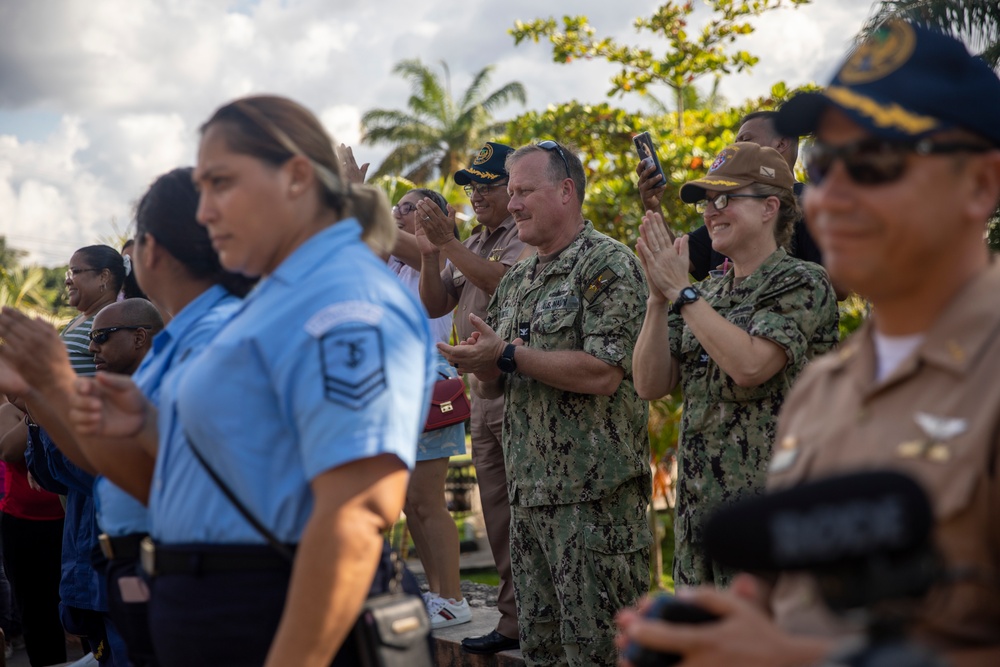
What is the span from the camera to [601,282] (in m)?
4.42

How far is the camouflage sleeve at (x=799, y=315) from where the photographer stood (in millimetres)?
3523

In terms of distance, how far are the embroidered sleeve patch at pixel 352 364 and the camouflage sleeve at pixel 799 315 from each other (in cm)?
182


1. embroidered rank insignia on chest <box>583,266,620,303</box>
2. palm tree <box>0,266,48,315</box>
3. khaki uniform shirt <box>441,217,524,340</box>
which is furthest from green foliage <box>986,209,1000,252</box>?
palm tree <box>0,266,48,315</box>

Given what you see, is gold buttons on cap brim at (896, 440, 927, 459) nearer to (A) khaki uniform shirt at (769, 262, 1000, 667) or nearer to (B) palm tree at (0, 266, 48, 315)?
(A) khaki uniform shirt at (769, 262, 1000, 667)

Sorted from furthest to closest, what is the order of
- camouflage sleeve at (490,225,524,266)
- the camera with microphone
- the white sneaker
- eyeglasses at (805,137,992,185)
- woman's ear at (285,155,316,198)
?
the white sneaker < camouflage sleeve at (490,225,524,266) < woman's ear at (285,155,316,198) < eyeglasses at (805,137,992,185) < the camera with microphone

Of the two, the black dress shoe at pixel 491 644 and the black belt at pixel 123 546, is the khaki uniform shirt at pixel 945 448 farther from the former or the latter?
the black dress shoe at pixel 491 644

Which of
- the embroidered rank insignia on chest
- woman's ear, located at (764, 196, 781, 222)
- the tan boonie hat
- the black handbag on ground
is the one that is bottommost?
the black handbag on ground

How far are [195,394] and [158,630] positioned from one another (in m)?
0.56

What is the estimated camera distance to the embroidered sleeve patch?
203 centimetres

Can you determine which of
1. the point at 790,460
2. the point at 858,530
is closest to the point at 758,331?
the point at 790,460

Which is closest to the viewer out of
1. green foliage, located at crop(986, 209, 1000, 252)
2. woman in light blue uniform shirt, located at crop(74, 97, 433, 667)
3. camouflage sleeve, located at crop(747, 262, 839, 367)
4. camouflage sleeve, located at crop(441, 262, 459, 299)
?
woman in light blue uniform shirt, located at crop(74, 97, 433, 667)

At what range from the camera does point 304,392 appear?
6.72 feet

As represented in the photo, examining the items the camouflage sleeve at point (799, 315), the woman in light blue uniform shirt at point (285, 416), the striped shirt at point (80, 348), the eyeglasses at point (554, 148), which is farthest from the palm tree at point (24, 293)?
the woman in light blue uniform shirt at point (285, 416)

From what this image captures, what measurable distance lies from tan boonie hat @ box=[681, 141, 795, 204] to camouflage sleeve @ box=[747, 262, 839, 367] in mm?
370
